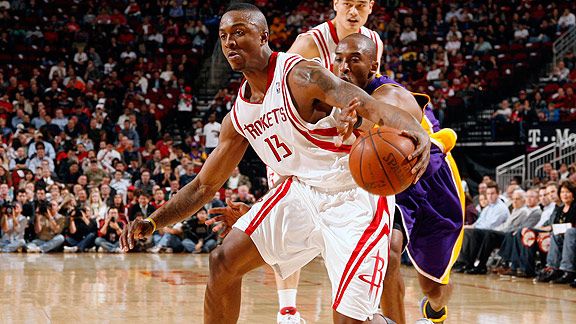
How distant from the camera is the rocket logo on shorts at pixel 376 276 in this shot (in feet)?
10.4

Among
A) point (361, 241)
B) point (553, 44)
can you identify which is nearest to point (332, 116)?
point (361, 241)

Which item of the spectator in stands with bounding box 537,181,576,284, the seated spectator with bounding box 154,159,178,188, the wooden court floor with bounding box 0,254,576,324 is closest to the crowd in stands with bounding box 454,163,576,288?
the spectator in stands with bounding box 537,181,576,284

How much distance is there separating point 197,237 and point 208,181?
9277 millimetres

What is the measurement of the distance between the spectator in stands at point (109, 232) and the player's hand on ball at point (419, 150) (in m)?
10.1

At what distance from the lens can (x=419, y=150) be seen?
2762mm

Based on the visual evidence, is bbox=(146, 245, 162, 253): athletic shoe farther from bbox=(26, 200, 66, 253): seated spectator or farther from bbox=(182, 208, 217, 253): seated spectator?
bbox=(26, 200, 66, 253): seated spectator

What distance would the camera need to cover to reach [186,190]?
3840 millimetres

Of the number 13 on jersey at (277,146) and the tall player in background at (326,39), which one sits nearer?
the number 13 on jersey at (277,146)

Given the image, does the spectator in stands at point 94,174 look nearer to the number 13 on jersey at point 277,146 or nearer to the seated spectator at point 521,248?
the seated spectator at point 521,248

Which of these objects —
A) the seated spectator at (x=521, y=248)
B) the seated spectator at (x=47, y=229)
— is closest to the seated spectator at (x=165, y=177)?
the seated spectator at (x=47, y=229)

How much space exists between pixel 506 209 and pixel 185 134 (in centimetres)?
835

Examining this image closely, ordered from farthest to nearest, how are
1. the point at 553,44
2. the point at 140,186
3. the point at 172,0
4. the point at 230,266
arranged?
the point at 172,0, the point at 553,44, the point at 140,186, the point at 230,266

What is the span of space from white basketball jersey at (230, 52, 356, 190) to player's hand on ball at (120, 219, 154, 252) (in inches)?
25.2

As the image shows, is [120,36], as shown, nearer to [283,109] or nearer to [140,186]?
[140,186]
